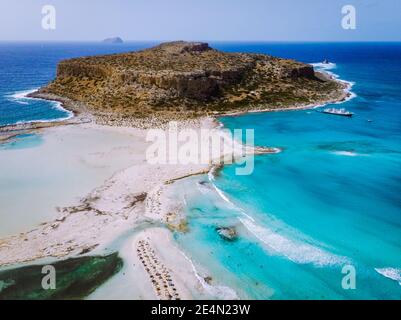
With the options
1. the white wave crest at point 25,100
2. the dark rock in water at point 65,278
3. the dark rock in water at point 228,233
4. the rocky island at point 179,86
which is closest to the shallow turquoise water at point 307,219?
the dark rock in water at point 228,233

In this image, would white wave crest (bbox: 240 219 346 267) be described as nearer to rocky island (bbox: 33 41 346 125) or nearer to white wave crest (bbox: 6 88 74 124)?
rocky island (bbox: 33 41 346 125)

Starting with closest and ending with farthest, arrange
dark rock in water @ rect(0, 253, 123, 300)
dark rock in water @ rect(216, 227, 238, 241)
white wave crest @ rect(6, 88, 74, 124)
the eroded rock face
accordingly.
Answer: dark rock in water @ rect(0, 253, 123, 300)
dark rock in water @ rect(216, 227, 238, 241)
white wave crest @ rect(6, 88, 74, 124)
the eroded rock face

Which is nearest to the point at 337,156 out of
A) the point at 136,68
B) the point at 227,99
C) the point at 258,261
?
the point at 258,261

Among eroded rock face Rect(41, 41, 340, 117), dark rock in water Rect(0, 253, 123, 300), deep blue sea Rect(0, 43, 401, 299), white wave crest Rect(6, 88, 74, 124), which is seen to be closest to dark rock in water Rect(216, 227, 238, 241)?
deep blue sea Rect(0, 43, 401, 299)

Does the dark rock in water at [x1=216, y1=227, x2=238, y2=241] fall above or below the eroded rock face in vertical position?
below

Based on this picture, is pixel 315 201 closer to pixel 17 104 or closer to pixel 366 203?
pixel 366 203

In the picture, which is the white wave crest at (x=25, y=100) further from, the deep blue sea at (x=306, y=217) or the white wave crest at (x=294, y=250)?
the white wave crest at (x=294, y=250)
